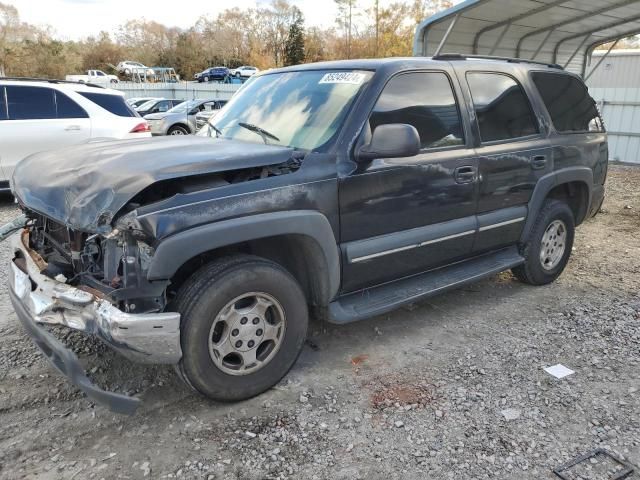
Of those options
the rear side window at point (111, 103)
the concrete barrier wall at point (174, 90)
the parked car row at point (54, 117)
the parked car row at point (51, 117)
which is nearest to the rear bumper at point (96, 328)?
the parked car row at point (54, 117)

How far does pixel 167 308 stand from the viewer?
108 inches

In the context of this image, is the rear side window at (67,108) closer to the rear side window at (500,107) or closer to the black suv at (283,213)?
the black suv at (283,213)

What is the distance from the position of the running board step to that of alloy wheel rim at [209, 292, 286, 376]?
44 centimetres

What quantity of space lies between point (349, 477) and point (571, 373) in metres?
1.81

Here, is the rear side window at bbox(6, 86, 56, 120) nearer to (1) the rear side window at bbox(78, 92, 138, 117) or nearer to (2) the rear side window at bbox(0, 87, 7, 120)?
(2) the rear side window at bbox(0, 87, 7, 120)

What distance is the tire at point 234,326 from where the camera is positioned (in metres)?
2.71

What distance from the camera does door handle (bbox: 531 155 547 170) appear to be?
4.39 metres

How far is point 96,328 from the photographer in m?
2.59

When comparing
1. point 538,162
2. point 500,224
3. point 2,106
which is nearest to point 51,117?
point 2,106

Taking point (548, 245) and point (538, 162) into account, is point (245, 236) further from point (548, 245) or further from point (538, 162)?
point (548, 245)

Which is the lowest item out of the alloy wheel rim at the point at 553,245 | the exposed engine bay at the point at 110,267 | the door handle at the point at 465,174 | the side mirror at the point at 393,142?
the alloy wheel rim at the point at 553,245

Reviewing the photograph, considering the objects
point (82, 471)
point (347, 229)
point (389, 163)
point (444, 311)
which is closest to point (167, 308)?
point (82, 471)

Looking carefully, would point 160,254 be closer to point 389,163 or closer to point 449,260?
point 389,163

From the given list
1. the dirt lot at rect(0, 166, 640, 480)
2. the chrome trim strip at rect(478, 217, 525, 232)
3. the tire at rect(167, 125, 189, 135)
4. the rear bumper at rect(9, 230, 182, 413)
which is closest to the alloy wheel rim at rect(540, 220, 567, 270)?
the chrome trim strip at rect(478, 217, 525, 232)
